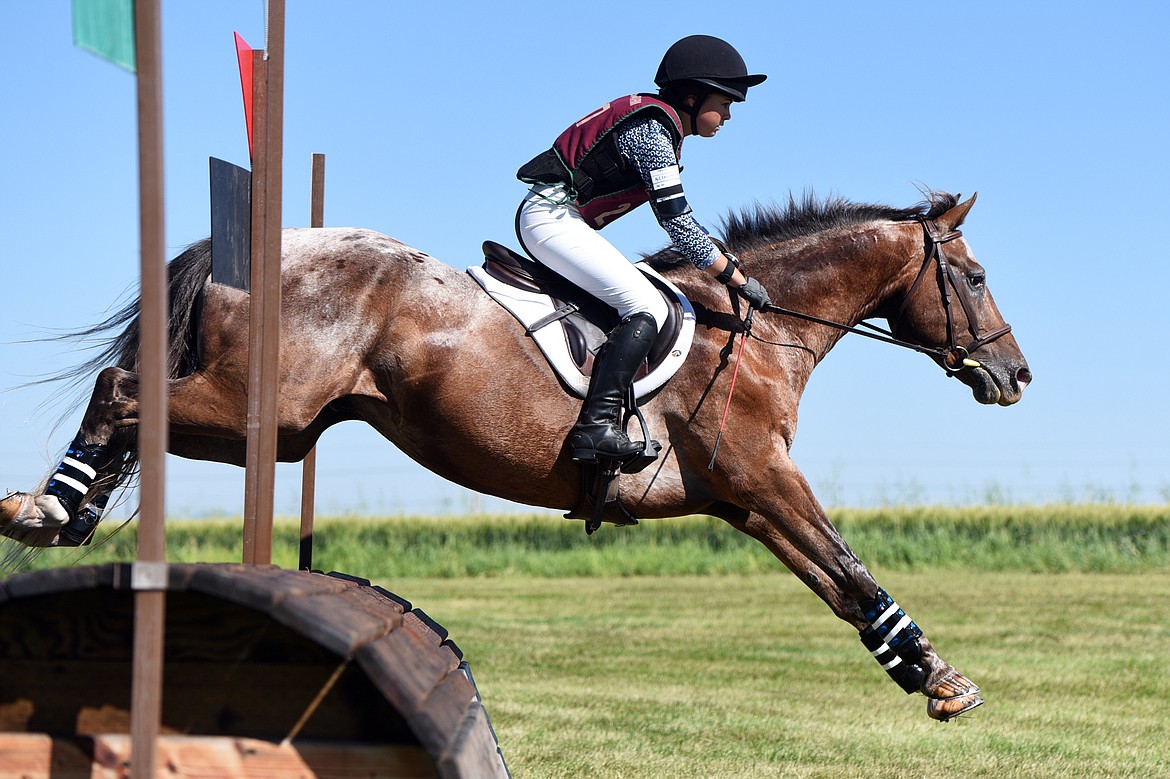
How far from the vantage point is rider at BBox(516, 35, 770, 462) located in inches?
161

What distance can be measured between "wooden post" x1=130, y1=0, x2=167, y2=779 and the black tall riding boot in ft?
6.46

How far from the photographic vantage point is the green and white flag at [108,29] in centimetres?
230

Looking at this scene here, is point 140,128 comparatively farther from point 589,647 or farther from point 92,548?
point 589,647

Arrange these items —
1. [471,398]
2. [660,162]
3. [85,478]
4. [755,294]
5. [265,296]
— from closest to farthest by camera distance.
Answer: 1. [265,296]
2. [85,478]
3. [471,398]
4. [660,162]
5. [755,294]

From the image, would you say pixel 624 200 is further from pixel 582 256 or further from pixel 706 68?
pixel 706 68

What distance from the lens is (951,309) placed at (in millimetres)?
4855

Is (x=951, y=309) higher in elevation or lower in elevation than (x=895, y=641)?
higher

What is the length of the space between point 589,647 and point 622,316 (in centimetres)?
696

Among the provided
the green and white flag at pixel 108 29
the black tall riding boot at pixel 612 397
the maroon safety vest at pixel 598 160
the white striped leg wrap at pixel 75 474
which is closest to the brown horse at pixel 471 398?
the white striped leg wrap at pixel 75 474

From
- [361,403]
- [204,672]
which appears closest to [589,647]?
[361,403]

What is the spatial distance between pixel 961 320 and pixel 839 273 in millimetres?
523

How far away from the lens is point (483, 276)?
426cm

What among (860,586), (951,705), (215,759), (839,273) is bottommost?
(951,705)

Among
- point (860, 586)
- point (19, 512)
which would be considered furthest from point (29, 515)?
point (860, 586)
